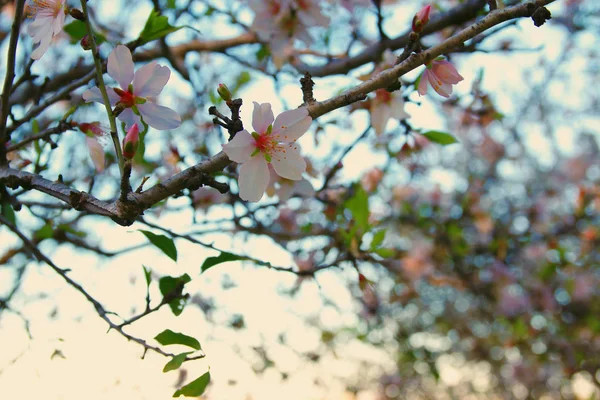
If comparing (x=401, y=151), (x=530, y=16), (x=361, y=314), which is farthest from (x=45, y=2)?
(x=361, y=314)

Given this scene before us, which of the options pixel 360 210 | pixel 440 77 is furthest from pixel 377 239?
pixel 440 77

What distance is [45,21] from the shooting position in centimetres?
111

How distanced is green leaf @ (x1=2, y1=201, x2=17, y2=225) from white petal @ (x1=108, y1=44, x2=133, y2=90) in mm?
598

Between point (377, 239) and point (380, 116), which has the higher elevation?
point (380, 116)

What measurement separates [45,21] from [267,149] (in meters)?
0.59

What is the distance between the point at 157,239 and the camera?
1.19m

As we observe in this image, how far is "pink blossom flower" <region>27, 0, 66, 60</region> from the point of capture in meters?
1.02

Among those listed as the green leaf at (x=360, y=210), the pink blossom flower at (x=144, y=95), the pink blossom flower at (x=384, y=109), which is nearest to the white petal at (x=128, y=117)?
the pink blossom flower at (x=144, y=95)

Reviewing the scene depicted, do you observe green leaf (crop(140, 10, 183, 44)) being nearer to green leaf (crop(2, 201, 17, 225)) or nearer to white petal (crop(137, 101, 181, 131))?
white petal (crop(137, 101, 181, 131))

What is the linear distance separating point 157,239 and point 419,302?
20.7 feet

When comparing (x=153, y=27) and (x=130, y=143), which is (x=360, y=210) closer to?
(x=153, y=27)

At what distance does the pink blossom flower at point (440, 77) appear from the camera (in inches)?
40.8

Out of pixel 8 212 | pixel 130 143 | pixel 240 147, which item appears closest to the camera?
pixel 130 143

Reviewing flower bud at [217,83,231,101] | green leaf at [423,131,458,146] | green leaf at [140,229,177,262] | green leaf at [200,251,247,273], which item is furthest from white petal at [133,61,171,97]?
green leaf at [423,131,458,146]
